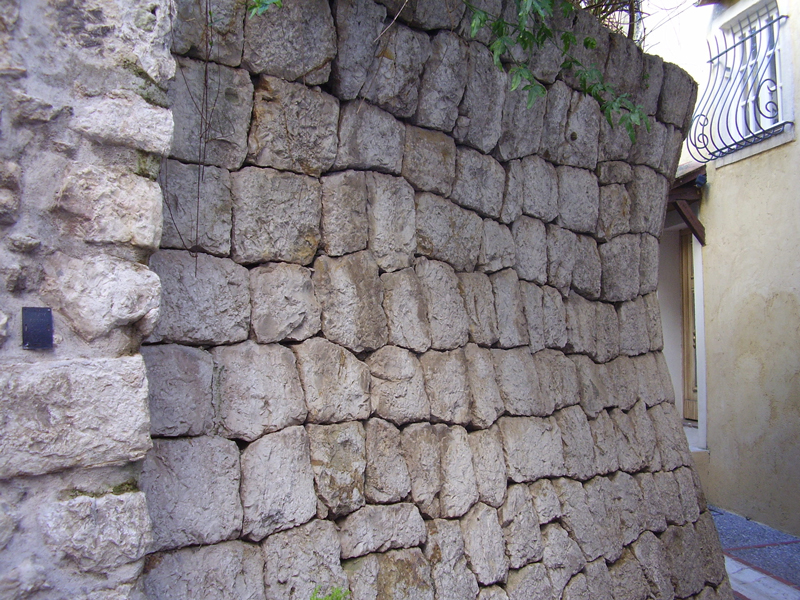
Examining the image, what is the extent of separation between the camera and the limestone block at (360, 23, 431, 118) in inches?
87.7

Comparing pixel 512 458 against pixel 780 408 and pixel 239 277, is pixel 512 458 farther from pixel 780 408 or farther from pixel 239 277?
pixel 780 408

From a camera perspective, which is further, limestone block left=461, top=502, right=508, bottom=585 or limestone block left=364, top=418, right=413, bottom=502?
limestone block left=461, top=502, right=508, bottom=585

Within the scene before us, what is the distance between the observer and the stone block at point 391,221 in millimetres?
2240

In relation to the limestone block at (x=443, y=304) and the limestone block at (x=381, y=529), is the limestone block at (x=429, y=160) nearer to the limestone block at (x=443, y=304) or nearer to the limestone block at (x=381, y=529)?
the limestone block at (x=443, y=304)

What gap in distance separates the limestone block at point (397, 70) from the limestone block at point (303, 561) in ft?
4.87

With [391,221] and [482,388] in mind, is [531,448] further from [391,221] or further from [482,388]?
[391,221]

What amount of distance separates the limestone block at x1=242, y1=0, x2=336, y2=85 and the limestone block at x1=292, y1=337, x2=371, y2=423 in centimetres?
89

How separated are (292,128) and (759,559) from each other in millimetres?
4983

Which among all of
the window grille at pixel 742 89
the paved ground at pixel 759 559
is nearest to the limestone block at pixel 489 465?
the paved ground at pixel 759 559

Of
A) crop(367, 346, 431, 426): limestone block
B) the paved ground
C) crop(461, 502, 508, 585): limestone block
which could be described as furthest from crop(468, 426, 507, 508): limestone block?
the paved ground

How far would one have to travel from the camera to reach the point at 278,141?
2004mm

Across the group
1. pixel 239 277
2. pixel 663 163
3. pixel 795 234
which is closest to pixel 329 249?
pixel 239 277

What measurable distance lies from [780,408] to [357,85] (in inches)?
211

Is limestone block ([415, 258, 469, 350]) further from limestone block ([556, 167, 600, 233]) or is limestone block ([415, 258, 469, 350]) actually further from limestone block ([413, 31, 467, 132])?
limestone block ([556, 167, 600, 233])
